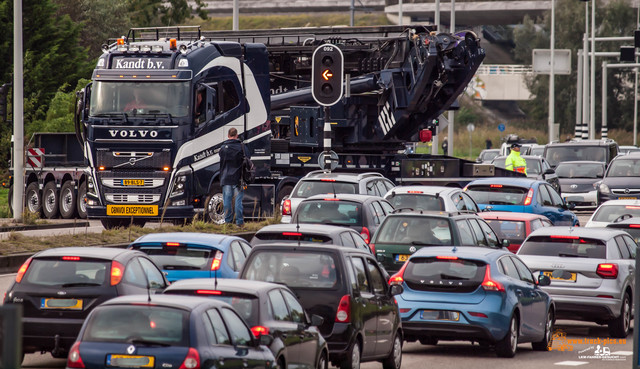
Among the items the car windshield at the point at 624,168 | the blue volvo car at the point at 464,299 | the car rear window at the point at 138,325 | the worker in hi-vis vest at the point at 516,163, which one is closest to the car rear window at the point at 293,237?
the blue volvo car at the point at 464,299

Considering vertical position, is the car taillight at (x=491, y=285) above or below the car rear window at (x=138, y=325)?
below

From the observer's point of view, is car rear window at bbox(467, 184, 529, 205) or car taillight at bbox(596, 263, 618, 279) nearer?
car taillight at bbox(596, 263, 618, 279)

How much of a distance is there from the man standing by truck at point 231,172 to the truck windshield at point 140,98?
1.22 m

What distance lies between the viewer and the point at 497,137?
310ft

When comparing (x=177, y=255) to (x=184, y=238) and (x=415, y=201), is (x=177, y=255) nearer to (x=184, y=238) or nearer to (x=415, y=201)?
(x=184, y=238)

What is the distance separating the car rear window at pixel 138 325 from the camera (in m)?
8.80

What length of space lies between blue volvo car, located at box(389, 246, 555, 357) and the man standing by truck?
9.99 meters

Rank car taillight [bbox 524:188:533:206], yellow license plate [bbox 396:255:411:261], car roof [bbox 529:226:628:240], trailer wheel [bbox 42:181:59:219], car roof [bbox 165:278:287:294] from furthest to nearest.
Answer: trailer wheel [bbox 42:181:59:219] < car taillight [bbox 524:188:533:206] < yellow license plate [bbox 396:255:411:261] < car roof [bbox 529:226:628:240] < car roof [bbox 165:278:287:294]

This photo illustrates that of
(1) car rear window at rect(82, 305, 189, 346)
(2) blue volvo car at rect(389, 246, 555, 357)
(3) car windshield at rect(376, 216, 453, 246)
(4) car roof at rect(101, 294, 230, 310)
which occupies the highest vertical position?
(3) car windshield at rect(376, 216, 453, 246)

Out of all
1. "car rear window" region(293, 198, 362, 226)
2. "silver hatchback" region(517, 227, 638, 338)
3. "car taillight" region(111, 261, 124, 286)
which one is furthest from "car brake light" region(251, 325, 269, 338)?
"car rear window" region(293, 198, 362, 226)

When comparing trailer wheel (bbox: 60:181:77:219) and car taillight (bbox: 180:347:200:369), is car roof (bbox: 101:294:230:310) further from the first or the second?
trailer wheel (bbox: 60:181:77:219)

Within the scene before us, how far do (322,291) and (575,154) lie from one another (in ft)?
104

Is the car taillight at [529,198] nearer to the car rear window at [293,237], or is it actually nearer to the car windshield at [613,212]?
the car windshield at [613,212]

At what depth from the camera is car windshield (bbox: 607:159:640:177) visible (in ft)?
120
